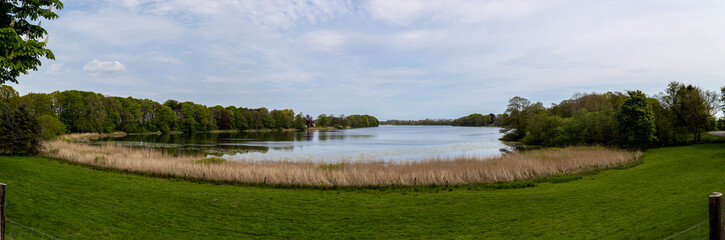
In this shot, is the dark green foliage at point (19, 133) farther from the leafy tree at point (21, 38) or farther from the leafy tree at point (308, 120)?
the leafy tree at point (308, 120)

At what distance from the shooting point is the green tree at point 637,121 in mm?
30891

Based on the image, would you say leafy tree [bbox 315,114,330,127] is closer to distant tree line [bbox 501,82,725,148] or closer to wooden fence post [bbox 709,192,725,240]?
distant tree line [bbox 501,82,725,148]

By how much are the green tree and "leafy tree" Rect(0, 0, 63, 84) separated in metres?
38.7

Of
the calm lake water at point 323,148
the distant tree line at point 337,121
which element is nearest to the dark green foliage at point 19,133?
the calm lake water at point 323,148

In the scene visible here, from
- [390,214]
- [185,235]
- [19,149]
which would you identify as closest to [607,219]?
[390,214]

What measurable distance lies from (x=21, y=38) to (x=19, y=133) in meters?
21.5

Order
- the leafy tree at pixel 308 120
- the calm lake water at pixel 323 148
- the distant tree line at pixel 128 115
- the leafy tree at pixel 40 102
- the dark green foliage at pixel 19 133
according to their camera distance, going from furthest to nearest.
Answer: the leafy tree at pixel 308 120 < the leafy tree at pixel 40 102 < the distant tree line at pixel 128 115 < the calm lake water at pixel 323 148 < the dark green foliage at pixel 19 133

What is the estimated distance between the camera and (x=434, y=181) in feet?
54.5

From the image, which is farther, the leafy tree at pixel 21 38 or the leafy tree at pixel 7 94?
the leafy tree at pixel 7 94

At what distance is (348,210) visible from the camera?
11.3 metres

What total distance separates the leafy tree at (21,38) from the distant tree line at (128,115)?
3393cm

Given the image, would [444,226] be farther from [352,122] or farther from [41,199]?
[352,122]

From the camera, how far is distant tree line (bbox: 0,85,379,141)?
186ft

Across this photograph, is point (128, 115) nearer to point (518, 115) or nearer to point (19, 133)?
point (19, 133)
